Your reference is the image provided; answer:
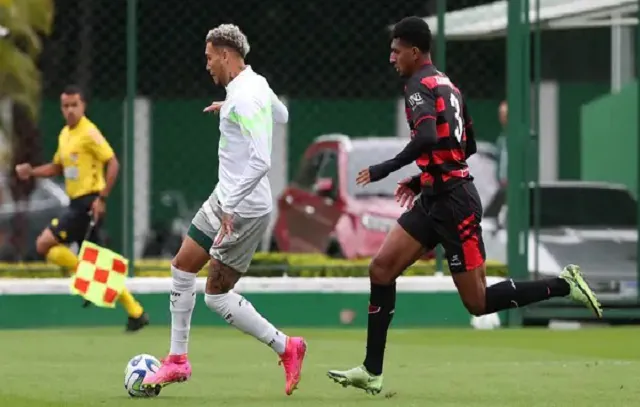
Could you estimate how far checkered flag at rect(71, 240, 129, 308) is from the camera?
50.2 ft

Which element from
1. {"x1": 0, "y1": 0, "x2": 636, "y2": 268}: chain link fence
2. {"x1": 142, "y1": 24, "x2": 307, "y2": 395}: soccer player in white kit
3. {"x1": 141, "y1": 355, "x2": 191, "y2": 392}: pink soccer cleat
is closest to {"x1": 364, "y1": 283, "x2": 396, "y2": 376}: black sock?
{"x1": 142, "y1": 24, "x2": 307, "y2": 395}: soccer player in white kit

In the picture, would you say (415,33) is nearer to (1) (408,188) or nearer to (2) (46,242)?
(1) (408,188)

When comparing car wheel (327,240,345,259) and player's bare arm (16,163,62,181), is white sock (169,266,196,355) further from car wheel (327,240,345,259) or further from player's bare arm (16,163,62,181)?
car wheel (327,240,345,259)

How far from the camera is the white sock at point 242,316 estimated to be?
10.1 m

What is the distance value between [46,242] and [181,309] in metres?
5.83

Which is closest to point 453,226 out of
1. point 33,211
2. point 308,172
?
point 308,172

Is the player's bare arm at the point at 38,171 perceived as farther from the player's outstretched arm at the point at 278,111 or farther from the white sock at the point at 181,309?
the white sock at the point at 181,309

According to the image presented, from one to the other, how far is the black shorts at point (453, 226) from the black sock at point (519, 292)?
251 mm

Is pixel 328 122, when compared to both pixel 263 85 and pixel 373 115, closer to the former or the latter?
pixel 373 115

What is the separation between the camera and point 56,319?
16.1 meters

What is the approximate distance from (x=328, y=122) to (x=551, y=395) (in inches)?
282

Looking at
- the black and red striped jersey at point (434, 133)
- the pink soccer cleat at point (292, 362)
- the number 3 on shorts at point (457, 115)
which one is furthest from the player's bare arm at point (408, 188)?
the pink soccer cleat at point (292, 362)

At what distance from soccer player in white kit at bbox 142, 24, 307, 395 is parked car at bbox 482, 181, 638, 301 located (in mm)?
6365

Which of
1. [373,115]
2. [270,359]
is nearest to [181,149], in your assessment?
[373,115]
